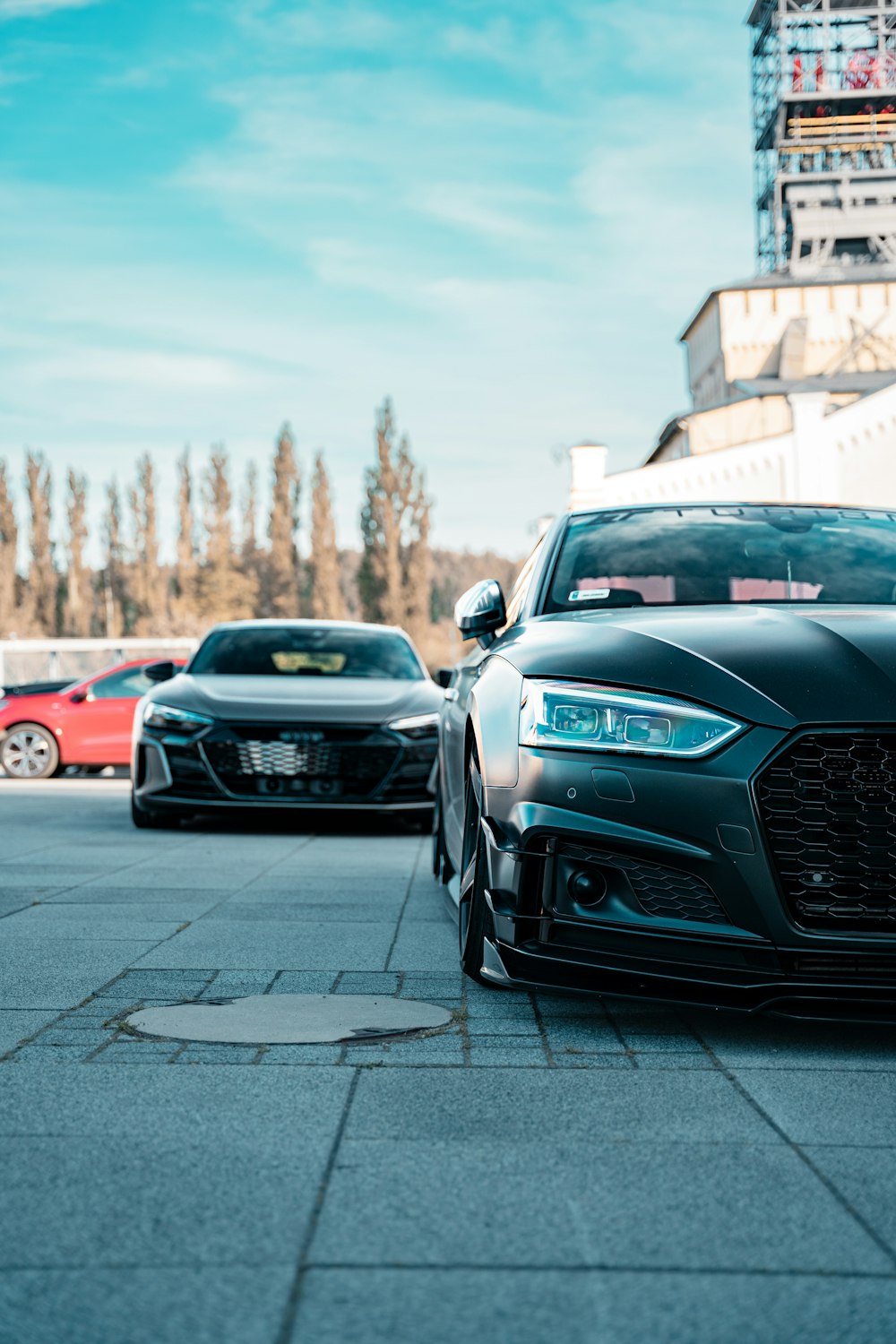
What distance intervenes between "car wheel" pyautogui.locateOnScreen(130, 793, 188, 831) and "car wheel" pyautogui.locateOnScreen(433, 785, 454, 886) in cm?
331

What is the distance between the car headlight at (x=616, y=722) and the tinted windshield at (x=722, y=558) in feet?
3.16

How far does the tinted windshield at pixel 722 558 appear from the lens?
195 inches

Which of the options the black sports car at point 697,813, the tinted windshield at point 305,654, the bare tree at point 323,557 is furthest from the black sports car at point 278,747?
the bare tree at point 323,557

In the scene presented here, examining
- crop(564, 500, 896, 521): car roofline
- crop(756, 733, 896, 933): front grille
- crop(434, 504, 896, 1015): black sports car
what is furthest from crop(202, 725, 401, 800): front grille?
crop(756, 733, 896, 933): front grille

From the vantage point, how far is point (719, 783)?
Answer: 11.6ft

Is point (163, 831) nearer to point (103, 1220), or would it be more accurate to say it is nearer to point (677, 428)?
point (103, 1220)

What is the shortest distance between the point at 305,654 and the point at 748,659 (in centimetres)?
737

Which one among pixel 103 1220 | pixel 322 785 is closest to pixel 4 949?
pixel 103 1220

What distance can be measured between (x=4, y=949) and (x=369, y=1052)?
1.87 metres

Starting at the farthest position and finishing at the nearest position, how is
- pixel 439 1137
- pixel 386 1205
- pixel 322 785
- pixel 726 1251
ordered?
pixel 322 785 → pixel 439 1137 → pixel 386 1205 → pixel 726 1251

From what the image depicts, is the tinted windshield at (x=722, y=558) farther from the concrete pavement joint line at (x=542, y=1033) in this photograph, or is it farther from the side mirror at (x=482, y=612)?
the concrete pavement joint line at (x=542, y=1033)

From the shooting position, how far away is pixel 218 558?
80.0 meters

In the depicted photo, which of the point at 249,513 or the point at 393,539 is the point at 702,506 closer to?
the point at 393,539

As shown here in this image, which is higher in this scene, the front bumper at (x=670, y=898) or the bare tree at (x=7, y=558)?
the bare tree at (x=7, y=558)
